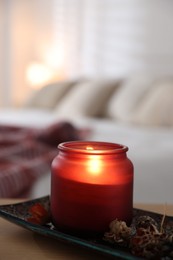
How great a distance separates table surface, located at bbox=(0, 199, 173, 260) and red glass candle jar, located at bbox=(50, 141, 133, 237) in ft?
0.10

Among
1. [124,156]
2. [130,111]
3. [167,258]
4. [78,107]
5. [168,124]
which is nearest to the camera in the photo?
[167,258]

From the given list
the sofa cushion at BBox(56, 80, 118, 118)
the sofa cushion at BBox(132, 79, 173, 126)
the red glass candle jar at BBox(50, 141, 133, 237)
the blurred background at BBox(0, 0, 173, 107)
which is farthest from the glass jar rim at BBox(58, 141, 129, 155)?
the blurred background at BBox(0, 0, 173, 107)

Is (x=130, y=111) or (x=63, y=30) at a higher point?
(x=63, y=30)

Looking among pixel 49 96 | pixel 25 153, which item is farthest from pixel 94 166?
pixel 49 96

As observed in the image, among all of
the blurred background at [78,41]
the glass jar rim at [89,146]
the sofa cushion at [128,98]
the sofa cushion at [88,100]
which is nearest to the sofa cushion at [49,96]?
the sofa cushion at [88,100]

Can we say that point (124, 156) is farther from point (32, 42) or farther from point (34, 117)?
point (32, 42)

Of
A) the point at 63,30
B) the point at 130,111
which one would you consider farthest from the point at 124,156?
the point at 63,30

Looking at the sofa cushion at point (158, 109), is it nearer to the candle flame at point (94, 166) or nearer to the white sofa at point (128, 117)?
the white sofa at point (128, 117)

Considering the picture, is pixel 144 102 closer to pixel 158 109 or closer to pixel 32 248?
pixel 158 109

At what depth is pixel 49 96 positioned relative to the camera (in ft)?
11.1

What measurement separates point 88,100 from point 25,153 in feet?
4.74

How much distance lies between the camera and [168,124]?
2.56 meters

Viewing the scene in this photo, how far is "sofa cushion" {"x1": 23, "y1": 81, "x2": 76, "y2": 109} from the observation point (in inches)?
132

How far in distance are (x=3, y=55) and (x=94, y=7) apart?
1.05 metres
